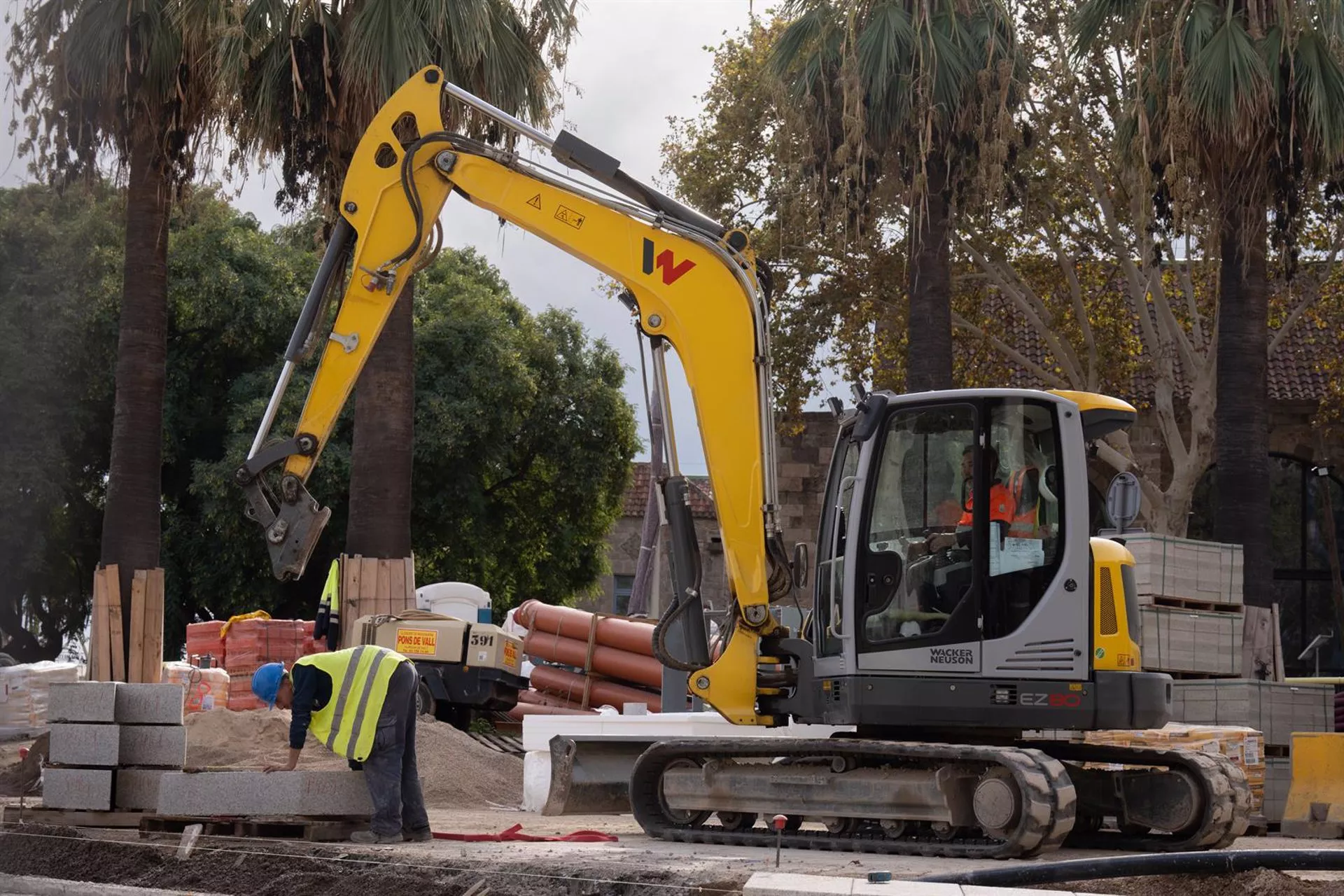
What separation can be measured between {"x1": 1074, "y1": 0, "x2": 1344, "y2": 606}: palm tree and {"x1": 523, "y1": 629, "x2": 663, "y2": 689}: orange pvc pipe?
6251 mm

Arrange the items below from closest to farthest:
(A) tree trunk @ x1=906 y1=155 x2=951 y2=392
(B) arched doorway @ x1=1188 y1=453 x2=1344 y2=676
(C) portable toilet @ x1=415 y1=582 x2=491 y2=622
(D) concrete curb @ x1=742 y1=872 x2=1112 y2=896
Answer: (D) concrete curb @ x1=742 y1=872 x2=1112 y2=896
(A) tree trunk @ x1=906 y1=155 x2=951 y2=392
(C) portable toilet @ x1=415 y1=582 x2=491 y2=622
(B) arched doorway @ x1=1188 y1=453 x2=1344 y2=676

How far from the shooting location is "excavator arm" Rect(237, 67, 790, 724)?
36.6 ft

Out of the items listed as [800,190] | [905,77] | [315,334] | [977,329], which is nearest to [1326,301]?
[977,329]

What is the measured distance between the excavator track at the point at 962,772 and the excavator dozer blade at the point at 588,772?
1.35 metres

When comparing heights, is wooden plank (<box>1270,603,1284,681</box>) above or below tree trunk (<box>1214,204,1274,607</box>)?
below

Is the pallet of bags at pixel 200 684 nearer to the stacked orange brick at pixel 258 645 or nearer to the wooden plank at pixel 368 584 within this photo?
the stacked orange brick at pixel 258 645

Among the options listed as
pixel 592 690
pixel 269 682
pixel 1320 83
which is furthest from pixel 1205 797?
pixel 1320 83

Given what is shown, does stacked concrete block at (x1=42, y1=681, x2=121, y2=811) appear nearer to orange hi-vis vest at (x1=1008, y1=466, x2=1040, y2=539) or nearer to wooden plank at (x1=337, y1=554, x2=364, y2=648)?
wooden plank at (x1=337, y1=554, x2=364, y2=648)

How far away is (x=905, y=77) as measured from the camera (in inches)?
719

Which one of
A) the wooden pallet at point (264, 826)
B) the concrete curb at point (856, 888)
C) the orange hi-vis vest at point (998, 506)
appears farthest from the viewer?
the wooden pallet at point (264, 826)

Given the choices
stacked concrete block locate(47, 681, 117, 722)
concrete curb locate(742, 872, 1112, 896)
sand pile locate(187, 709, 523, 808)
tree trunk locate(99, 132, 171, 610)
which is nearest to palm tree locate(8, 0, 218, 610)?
tree trunk locate(99, 132, 171, 610)

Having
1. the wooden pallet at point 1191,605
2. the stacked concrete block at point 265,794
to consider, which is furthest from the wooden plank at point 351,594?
the wooden pallet at point 1191,605

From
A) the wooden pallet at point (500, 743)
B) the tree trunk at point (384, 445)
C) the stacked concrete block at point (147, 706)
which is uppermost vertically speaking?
the tree trunk at point (384, 445)

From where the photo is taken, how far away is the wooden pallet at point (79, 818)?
37.3ft
